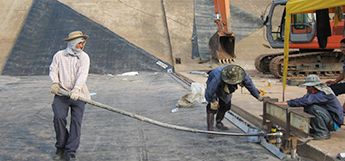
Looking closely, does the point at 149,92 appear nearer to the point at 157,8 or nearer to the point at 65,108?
the point at 65,108

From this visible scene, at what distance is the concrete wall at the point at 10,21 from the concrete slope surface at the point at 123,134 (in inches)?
344

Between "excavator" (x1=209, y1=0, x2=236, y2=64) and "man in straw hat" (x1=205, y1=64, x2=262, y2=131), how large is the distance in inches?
491

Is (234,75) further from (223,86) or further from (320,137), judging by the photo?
(320,137)

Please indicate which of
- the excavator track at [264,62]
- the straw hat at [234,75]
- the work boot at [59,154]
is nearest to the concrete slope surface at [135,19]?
the excavator track at [264,62]

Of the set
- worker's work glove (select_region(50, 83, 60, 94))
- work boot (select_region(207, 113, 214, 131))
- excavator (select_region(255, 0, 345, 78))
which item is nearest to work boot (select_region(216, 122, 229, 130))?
work boot (select_region(207, 113, 214, 131))

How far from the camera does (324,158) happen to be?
5730 millimetres

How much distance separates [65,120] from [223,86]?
250 cm

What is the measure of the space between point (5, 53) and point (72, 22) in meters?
3.69

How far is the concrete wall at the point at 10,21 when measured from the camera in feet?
70.6

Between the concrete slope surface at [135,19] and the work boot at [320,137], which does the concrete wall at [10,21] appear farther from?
the work boot at [320,137]

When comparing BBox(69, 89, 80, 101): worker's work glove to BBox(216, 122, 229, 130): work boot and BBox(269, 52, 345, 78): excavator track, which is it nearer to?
BBox(216, 122, 229, 130): work boot

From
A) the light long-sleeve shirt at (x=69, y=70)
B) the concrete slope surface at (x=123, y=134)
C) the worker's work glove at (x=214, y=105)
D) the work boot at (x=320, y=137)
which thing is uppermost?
the light long-sleeve shirt at (x=69, y=70)

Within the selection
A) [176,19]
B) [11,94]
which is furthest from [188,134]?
[176,19]

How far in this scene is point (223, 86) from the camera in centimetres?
722
